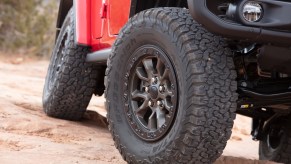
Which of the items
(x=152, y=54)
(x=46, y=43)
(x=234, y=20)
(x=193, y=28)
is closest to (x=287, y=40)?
(x=234, y=20)

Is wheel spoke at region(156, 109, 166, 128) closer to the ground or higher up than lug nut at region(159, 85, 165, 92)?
closer to the ground

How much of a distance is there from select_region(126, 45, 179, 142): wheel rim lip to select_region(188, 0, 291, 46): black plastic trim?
357 mm

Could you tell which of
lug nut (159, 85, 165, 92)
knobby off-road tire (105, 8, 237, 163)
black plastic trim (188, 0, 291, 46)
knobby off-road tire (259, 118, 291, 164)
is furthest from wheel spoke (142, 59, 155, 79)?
knobby off-road tire (259, 118, 291, 164)

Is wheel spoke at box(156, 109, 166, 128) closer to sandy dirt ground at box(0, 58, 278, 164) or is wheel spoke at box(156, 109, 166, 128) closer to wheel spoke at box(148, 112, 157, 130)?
wheel spoke at box(148, 112, 157, 130)

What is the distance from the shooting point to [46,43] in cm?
1978

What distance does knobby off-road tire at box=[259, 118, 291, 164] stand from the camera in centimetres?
461

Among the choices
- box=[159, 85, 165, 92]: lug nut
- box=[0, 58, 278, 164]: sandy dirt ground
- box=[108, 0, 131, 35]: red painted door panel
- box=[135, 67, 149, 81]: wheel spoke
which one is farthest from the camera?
box=[108, 0, 131, 35]: red painted door panel

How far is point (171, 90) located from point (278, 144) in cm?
183

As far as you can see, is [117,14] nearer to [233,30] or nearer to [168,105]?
[168,105]

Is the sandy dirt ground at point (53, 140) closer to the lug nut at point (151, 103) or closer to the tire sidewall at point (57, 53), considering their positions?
the tire sidewall at point (57, 53)

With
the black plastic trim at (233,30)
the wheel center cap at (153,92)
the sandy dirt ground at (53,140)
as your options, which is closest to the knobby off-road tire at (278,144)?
the sandy dirt ground at (53,140)

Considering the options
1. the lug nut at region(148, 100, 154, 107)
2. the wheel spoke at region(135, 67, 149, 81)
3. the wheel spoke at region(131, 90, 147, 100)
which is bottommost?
the lug nut at region(148, 100, 154, 107)

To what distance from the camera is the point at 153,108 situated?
336 cm

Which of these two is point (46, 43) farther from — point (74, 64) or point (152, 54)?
point (152, 54)
